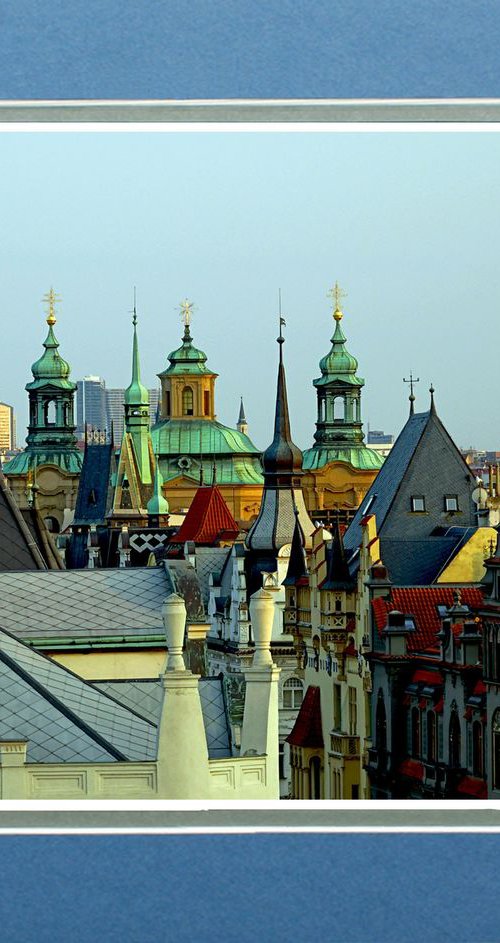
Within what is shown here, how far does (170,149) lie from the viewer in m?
5.10

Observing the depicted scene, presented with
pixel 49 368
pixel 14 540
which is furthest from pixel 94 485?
pixel 49 368

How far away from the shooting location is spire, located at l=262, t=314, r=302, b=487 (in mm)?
5438

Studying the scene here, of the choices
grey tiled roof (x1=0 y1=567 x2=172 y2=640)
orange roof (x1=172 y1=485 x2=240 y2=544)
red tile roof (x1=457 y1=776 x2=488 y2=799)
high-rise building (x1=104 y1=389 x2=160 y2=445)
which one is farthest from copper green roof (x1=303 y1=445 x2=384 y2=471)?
red tile roof (x1=457 y1=776 x2=488 y2=799)

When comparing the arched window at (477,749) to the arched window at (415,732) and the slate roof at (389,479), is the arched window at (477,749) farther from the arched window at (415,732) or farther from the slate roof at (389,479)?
the slate roof at (389,479)

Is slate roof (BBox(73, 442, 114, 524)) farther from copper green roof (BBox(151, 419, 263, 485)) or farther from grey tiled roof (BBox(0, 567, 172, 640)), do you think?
grey tiled roof (BBox(0, 567, 172, 640))

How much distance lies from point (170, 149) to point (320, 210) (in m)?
0.53

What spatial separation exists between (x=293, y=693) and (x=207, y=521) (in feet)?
2.39

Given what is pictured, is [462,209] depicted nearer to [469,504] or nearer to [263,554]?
[469,504]

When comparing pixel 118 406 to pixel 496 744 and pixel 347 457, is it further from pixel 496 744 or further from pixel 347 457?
pixel 496 744

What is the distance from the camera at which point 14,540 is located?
249 inches

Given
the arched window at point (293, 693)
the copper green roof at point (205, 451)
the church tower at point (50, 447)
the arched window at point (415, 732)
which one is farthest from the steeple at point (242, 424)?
the arched window at point (415, 732)

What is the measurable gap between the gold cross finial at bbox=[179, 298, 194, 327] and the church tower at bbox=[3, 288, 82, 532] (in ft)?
1.37

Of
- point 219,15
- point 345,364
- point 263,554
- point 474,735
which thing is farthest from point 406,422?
point 219,15

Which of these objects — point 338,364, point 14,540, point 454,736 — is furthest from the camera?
point 14,540
